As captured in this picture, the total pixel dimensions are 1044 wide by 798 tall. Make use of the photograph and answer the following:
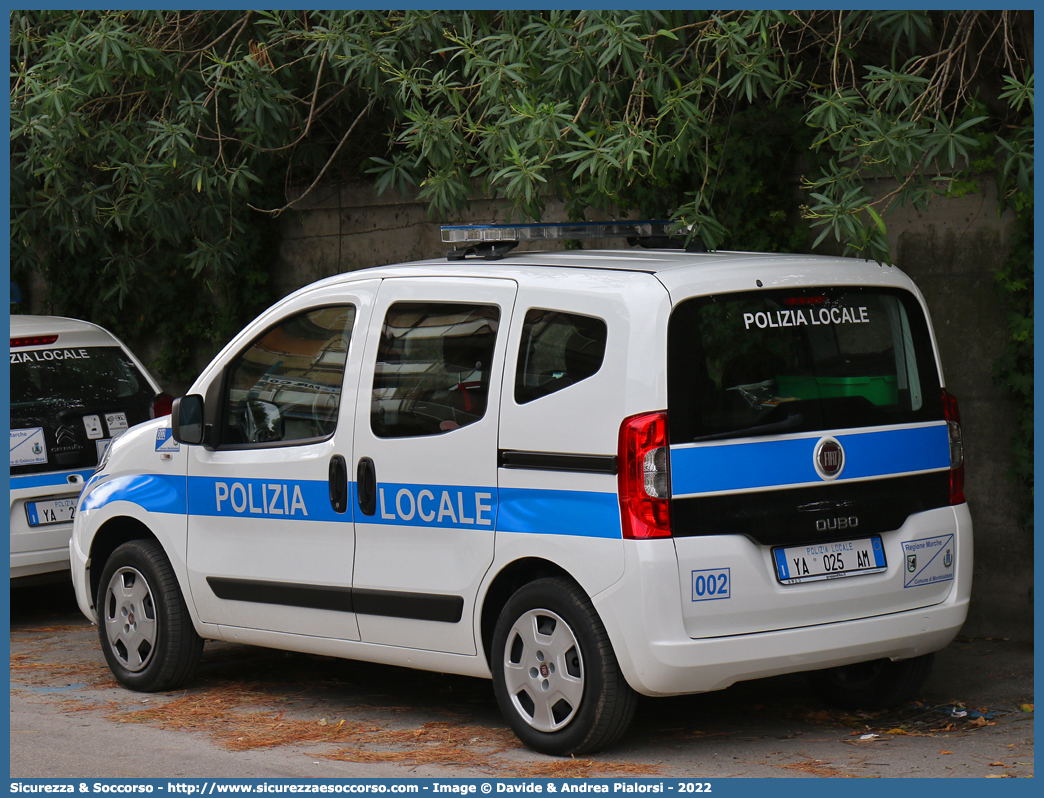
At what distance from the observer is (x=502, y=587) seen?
5785 mm

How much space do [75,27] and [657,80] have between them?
428cm

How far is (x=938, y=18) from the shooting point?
7766mm

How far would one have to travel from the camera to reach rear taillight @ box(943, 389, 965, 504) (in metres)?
5.96

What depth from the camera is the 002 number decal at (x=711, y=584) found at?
5195mm

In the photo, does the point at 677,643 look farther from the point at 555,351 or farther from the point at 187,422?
the point at 187,422

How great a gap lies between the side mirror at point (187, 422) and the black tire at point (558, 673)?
6.55 feet

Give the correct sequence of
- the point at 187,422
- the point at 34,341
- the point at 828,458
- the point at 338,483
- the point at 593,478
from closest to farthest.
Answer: the point at 593,478 → the point at 828,458 → the point at 338,483 → the point at 187,422 → the point at 34,341

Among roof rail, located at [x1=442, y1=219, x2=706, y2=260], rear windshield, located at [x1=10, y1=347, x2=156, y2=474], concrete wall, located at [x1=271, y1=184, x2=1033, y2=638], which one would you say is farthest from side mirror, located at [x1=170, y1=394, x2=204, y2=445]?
concrete wall, located at [x1=271, y1=184, x2=1033, y2=638]

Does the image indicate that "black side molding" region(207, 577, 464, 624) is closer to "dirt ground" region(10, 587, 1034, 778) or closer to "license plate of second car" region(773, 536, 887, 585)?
"dirt ground" region(10, 587, 1034, 778)

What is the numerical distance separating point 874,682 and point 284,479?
2.81 metres

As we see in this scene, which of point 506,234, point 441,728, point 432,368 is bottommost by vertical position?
point 441,728

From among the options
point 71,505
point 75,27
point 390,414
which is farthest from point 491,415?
point 75,27

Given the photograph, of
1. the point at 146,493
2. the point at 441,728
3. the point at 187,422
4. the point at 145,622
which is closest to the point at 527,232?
the point at 187,422
